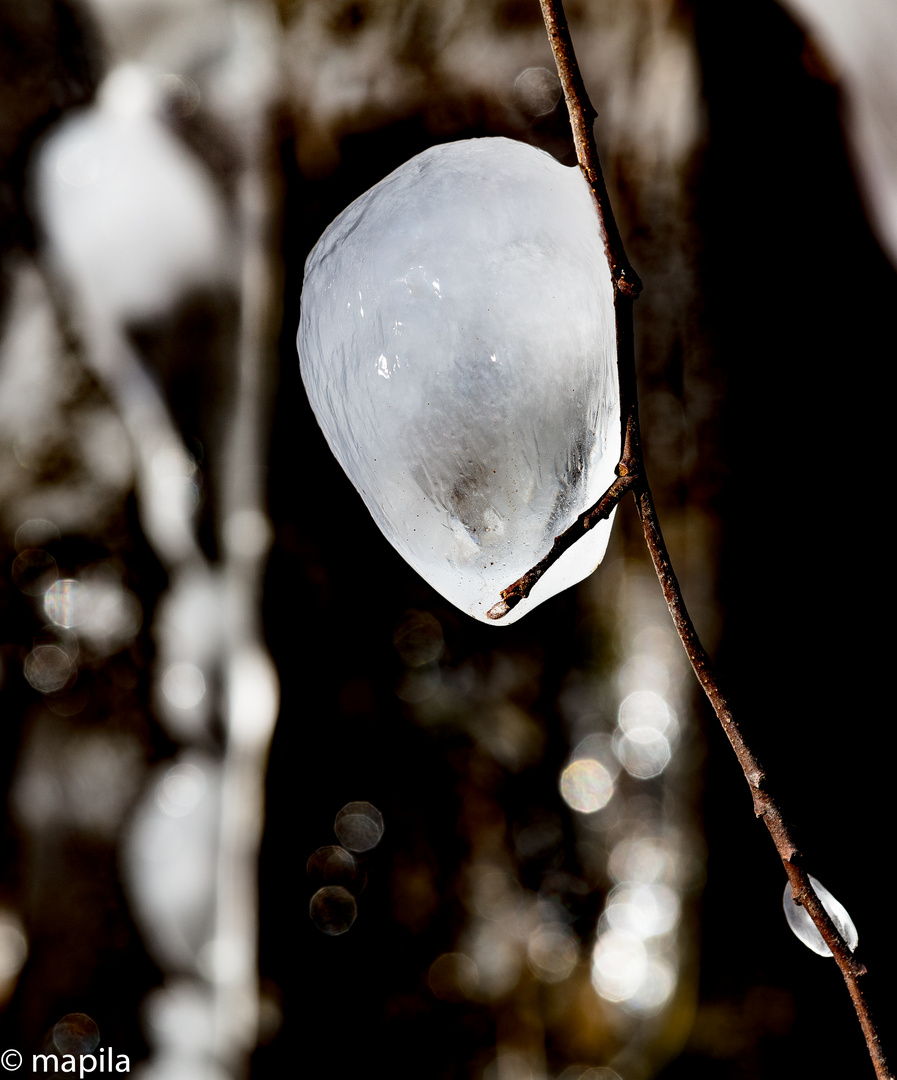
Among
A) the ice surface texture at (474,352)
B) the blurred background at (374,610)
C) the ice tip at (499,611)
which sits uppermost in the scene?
the ice surface texture at (474,352)

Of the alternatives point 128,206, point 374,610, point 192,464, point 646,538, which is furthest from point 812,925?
point 128,206

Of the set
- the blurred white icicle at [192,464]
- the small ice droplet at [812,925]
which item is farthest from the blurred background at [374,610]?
the small ice droplet at [812,925]

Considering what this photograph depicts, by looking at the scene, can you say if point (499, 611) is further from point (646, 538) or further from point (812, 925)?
point (812, 925)

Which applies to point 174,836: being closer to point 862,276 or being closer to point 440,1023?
point 440,1023

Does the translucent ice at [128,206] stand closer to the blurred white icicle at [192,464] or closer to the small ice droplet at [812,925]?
the blurred white icicle at [192,464]

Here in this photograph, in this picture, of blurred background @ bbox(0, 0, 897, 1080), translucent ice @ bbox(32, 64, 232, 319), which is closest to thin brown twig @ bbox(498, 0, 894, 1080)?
blurred background @ bbox(0, 0, 897, 1080)

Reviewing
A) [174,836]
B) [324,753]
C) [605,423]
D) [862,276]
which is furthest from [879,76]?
[174,836]

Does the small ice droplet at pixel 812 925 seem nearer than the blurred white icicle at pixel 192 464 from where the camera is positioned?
Yes
